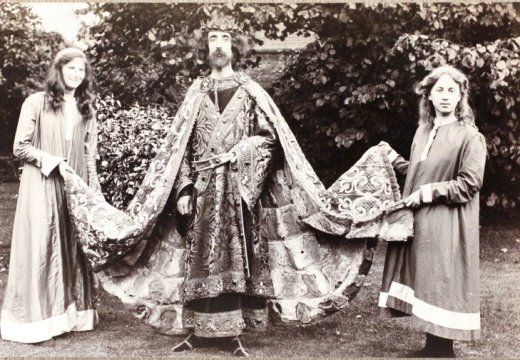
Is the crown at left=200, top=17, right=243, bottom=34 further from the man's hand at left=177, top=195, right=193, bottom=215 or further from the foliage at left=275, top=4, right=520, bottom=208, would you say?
the foliage at left=275, top=4, right=520, bottom=208

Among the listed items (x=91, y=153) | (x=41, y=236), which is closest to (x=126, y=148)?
(x=91, y=153)

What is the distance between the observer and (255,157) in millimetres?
4445

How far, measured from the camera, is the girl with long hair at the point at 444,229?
412cm

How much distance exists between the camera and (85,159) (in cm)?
478

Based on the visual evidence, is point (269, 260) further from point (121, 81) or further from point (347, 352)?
point (121, 81)

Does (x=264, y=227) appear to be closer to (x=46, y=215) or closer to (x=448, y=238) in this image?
(x=448, y=238)

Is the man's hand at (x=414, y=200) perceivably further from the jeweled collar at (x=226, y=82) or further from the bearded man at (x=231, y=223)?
the jeweled collar at (x=226, y=82)

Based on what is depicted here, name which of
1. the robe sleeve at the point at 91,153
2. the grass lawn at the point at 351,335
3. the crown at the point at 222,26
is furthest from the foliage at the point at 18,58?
the crown at the point at 222,26

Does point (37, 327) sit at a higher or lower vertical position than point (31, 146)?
lower

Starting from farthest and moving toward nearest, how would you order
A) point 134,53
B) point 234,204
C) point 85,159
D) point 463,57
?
1. point 134,53
2. point 463,57
3. point 85,159
4. point 234,204

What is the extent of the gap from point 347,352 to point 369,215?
1.02 metres

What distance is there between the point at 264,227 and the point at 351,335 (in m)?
1.14

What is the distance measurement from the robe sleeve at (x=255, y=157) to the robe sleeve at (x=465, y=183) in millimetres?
1063

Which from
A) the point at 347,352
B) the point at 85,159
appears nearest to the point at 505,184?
the point at 347,352
